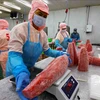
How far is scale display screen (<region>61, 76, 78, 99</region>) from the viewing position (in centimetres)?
61

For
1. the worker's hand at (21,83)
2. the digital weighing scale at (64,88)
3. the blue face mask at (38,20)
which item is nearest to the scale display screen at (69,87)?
the digital weighing scale at (64,88)

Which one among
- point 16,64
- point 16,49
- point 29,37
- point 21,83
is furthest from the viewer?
point 29,37

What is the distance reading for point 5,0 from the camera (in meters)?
5.14

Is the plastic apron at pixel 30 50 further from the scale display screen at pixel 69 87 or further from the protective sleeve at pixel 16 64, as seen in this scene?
the scale display screen at pixel 69 87

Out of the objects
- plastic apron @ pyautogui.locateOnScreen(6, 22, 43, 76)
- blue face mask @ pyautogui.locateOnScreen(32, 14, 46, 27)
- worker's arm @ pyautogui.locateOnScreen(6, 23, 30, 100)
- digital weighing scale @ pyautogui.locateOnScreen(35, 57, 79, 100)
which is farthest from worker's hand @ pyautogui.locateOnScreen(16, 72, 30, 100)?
blue face mask @ pyautogui.locateOnScreen(32, 14, 46, 27)

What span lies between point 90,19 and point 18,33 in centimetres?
643

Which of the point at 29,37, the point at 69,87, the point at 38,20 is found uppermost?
the point at 38,20

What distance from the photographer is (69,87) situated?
653mm

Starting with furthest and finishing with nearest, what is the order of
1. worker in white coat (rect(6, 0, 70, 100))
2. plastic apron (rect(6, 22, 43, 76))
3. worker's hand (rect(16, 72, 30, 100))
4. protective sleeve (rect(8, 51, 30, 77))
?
plastic apron (rect(6, 22, 43, 76)) < worker in white coat (rect(6, 0, 70, 100)) < protective sleeve (rect(8, 51, 30, 77)) < worker's hand (rect(16, 72, 30, 100))

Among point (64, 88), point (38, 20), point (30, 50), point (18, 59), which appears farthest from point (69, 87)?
point (38, 20)

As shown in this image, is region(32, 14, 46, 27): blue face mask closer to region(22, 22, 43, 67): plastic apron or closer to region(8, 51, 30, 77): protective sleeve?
region(22, 22, 43, 67): plastic apron

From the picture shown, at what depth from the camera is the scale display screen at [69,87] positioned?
613 mm

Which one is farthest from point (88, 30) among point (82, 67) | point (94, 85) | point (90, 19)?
point (94, 85)

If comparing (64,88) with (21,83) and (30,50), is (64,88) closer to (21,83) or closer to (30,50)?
(21,83)
